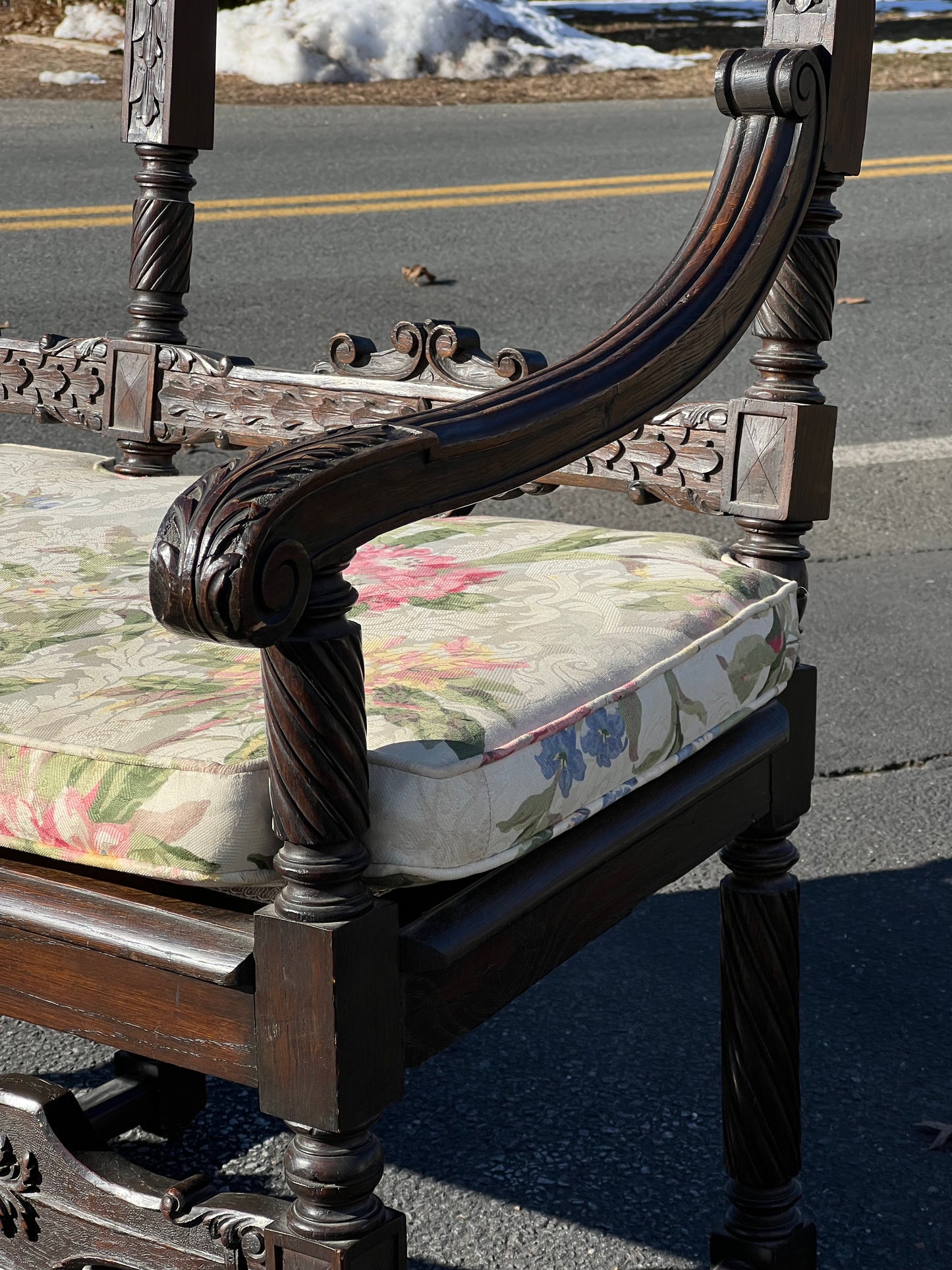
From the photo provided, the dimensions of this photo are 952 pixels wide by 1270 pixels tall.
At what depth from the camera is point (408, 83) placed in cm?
806

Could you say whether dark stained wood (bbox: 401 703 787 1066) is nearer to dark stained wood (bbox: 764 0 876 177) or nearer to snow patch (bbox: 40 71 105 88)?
dark stained wood (bbox: 764 0 876 177)

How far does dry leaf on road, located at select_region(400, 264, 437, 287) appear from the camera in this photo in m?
4.74

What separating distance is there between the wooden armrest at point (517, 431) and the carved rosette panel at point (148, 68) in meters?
0.85

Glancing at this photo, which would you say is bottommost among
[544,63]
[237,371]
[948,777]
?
[948,777]

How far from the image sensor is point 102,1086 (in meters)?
1.60

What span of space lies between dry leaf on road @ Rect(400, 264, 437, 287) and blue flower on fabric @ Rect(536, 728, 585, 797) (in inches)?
157

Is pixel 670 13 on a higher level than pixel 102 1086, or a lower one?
higher

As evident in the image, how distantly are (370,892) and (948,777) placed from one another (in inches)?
66.5

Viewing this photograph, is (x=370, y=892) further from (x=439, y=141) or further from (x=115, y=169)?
(x=439, y=141)

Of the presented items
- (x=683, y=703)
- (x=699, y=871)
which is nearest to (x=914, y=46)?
(x=699, y=871)

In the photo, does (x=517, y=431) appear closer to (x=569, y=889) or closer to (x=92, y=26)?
(x=569, y=889)

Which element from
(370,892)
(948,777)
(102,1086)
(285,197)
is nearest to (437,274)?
(285,197)

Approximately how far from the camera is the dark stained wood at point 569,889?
0.88m

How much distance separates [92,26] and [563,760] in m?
9.16
